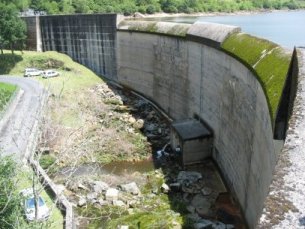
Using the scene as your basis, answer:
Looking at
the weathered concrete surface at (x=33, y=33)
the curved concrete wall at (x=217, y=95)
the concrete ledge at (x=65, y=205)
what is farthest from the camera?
the weathered concrete surface at (x=33, y=33)

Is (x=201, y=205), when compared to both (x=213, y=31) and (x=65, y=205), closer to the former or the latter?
(x=65, y=205)

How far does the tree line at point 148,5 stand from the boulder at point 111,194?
1374 inches

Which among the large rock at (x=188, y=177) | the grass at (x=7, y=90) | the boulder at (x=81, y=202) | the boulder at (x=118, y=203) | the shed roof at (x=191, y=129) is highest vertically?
the grass at (x=7, y=90)

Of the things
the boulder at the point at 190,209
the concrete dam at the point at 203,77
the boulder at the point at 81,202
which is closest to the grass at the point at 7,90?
the concrete dam at the point at 203,77

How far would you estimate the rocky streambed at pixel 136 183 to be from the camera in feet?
62.4

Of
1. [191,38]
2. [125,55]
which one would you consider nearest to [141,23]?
[125,55]

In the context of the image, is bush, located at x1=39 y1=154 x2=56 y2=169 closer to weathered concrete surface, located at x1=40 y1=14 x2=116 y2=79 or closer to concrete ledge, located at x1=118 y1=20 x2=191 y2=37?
concrete ledge, located at x1=118 y1=20 x2=191 y2=37

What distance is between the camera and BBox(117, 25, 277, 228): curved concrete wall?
1673cm

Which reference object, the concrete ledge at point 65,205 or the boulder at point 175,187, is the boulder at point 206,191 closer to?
the boulder at point 175,187

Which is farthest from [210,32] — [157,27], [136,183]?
[136,183]

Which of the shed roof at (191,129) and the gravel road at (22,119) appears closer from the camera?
the gravel road at (22,119)

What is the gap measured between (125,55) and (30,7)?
36.6 metres

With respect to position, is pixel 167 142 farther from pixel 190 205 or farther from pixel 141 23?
pixel 141 23

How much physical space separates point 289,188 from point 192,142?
63.9 ft
